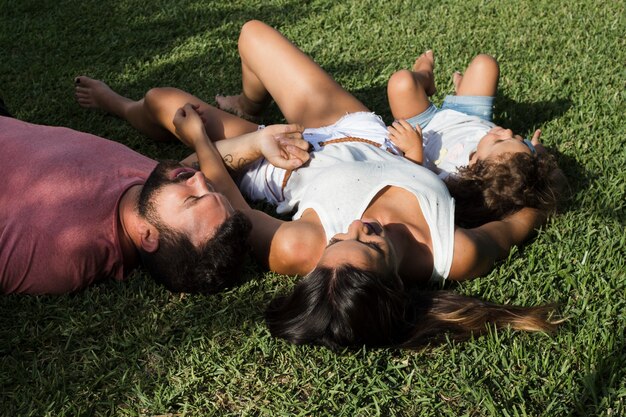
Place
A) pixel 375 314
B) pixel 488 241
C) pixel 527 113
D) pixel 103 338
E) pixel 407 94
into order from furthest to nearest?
pixel 527 113 → pixel 407 94 → pixel 488 241 → pixel 103 338 → pixel 375 314

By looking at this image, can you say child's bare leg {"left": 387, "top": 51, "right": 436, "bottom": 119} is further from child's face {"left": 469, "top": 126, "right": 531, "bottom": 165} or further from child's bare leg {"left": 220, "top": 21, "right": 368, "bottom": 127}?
child's face {"left": 469, "top": 126, "right": 531, "bottom": 165}

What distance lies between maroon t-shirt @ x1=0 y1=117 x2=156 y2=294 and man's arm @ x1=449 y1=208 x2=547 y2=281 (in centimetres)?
151

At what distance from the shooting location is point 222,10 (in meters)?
6.07

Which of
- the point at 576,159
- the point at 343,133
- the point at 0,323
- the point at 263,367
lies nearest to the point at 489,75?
the point at 576,159

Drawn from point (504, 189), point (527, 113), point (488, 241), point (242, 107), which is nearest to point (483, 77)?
point (527, 113)

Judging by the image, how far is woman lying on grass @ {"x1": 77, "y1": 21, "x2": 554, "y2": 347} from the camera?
107 inches

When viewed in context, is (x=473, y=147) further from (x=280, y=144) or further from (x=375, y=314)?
(x=375, y=314)

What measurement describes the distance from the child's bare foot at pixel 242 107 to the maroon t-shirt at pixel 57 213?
1226mm

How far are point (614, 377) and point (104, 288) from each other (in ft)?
6.96

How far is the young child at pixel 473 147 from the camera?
348 cm

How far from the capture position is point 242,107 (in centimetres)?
449

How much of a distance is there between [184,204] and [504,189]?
155 centimetres

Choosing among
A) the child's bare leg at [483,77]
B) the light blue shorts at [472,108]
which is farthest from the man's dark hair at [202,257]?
the child's bare leg at [483,77]

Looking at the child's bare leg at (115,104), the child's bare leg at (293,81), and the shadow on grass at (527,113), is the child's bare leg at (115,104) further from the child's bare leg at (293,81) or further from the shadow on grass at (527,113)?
the shadow on grass at (527,113)
